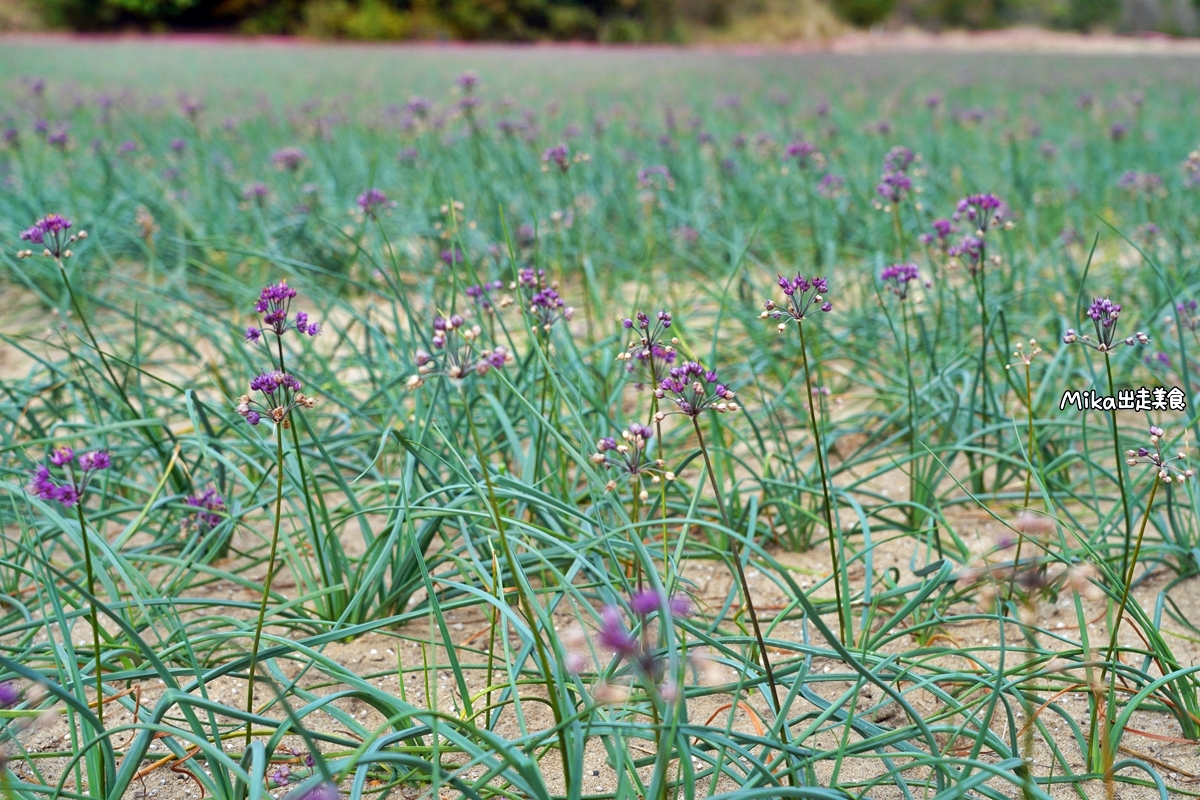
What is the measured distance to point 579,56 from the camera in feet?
46.3

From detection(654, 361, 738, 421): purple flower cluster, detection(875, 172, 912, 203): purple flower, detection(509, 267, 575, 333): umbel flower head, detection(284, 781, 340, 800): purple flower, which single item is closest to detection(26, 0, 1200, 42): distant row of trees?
detection(875, 172, 912, 203): purple flower

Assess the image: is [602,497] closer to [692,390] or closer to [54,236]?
[692,390]

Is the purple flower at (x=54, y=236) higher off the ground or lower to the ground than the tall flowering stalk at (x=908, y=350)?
higher

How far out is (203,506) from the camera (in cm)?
185

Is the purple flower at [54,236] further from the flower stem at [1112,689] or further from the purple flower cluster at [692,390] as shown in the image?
the flower stem at [1112,689]

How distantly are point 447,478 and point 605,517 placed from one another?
0.33 meters

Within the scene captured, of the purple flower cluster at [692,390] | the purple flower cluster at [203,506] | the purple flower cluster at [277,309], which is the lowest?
the purple flower cluster at [203,506]

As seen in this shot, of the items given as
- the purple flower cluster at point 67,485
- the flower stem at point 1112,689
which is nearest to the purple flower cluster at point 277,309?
the purple flower cluster at point 67,485

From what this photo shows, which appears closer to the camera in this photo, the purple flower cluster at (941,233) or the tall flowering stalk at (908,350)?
the tall flowering stalk at (908,350)

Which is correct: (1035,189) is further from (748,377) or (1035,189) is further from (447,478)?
(447,478)

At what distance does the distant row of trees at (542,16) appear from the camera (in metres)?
14.1

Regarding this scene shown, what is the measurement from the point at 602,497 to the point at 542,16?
18465 millimetres

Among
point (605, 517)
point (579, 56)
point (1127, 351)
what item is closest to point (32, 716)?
point (605, 517)

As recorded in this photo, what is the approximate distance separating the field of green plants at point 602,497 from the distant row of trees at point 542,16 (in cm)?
1063
